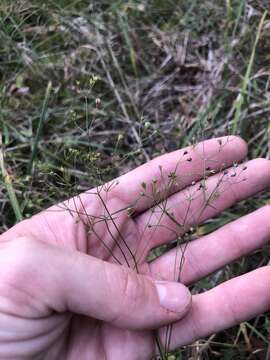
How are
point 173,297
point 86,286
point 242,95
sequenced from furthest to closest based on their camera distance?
point 242,95 → point 173,297 → point 86,286

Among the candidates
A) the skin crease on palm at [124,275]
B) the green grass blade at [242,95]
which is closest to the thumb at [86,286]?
the skin crease on palm at [124,275]

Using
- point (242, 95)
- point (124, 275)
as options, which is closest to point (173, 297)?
point (124, 275)

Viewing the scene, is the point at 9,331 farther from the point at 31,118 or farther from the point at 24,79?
the point at 24,79

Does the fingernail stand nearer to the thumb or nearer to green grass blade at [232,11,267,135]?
the thumb

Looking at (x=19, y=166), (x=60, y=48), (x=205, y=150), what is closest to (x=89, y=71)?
(x=60, y=48)

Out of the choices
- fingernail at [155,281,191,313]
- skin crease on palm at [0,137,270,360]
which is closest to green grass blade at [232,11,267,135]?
skin crease on palm at [0,137,270,360]

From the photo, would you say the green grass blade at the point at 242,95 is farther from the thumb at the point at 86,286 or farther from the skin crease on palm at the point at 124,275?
the thumb at the point at 86,286

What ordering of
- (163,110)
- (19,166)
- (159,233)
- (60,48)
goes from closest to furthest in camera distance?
(159,233) < (19,166) < (163,110) < (60,48)

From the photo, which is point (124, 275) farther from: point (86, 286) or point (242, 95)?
point (242, 95)
